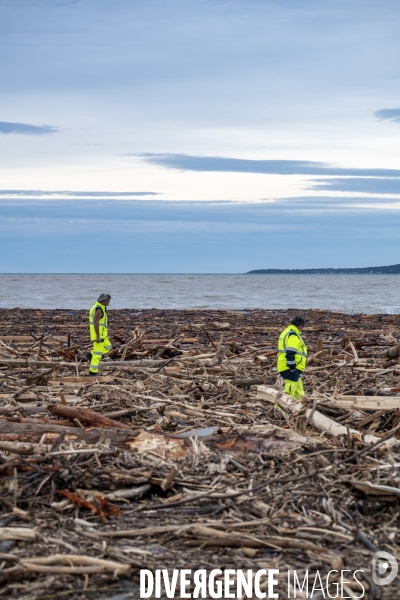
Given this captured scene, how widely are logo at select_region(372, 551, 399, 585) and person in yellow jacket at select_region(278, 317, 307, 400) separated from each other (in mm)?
6019

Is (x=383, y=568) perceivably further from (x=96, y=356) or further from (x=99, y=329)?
(x=99, y=329)

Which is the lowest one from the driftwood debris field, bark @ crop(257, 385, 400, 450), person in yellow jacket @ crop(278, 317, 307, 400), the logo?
the logo

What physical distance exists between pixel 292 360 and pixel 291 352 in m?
0.13

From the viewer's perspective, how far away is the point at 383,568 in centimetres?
483

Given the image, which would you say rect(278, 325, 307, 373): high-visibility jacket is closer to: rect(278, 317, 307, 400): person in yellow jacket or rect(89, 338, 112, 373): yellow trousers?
rect(278, 317, 307, 400): person in yellow jacket

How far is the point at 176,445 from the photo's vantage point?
7035 millimetres

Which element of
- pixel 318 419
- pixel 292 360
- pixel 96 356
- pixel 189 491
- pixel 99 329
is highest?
pixel 99 329

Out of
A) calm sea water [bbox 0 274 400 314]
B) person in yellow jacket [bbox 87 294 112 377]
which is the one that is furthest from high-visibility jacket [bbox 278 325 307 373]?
calm sea water [bbox 0 274 400 314]

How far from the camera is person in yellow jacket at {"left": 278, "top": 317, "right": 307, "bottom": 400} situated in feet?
36.2

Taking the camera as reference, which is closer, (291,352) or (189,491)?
(189,491)

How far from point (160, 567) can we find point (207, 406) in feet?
17.6

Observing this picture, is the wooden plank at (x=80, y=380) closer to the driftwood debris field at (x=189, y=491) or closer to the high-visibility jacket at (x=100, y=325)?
the high-visibility jacket at (x=100, y=325)

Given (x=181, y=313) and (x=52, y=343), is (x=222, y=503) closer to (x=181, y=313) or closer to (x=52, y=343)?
(x=52, y=343)

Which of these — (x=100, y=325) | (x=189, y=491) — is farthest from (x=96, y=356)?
(x=189, y=491)
